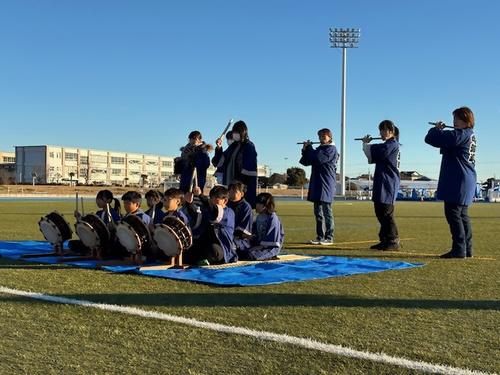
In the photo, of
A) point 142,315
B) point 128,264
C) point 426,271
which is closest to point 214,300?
point 142,315

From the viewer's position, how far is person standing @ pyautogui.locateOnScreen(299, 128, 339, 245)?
33.2 feet

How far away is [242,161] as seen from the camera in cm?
874

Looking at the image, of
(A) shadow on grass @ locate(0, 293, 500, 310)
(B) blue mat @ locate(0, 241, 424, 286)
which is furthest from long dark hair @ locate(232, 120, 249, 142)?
(A) shadow on grass @ locate(0, 293, 500, 310)

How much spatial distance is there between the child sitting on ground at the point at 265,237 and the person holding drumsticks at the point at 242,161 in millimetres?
1142

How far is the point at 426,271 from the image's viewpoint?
6.70m

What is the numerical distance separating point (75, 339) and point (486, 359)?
2365mm

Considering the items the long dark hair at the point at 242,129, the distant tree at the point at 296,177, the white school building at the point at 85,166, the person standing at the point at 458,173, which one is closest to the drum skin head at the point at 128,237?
the long dark hair at the point at 242,129

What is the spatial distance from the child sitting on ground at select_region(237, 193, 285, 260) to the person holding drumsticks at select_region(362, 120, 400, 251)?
7.69 feet

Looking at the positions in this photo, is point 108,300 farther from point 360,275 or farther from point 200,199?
point 360,275

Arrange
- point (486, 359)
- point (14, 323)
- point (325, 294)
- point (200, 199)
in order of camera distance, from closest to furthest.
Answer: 1. point (486, 359)
2. point (14, 323)
3. point (325, 294)
4. point (200, 199)

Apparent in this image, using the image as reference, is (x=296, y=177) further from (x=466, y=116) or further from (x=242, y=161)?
(x=466, y=116)

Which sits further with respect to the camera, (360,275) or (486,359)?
(360,275)

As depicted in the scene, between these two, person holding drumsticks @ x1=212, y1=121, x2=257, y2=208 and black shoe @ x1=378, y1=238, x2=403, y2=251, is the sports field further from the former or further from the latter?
person holding drumsticks @ x1=212, y1=121, x2=257, y2=208

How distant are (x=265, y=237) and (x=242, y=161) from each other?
164 centimetres
